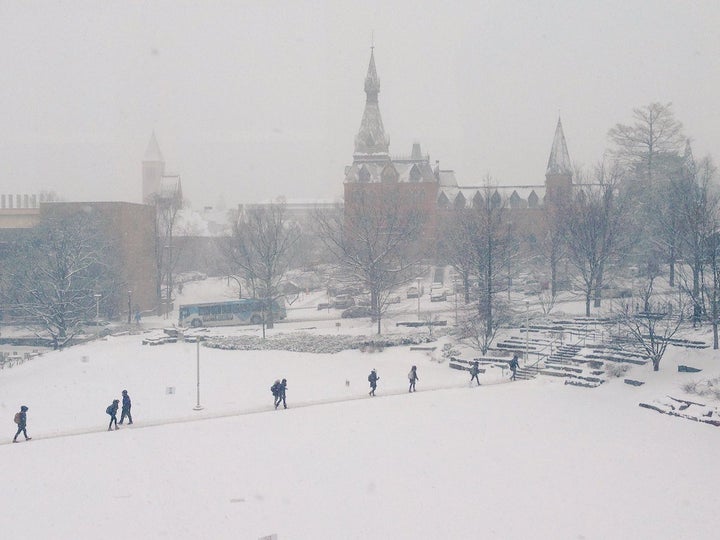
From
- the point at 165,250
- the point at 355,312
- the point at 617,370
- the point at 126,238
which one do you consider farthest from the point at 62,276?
the point at 617,370

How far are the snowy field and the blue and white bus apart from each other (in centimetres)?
1622

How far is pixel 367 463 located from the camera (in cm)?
1580

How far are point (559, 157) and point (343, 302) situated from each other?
1547 inches

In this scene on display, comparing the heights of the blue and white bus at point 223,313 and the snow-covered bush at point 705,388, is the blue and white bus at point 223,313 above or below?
above

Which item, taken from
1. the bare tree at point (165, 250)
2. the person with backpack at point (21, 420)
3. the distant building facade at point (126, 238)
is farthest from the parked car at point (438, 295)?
the person with backpack at point (21, 420)

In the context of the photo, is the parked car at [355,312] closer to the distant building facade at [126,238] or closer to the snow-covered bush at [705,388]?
the distant building facade at [126,238]

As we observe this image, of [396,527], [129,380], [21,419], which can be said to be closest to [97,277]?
[129,380]

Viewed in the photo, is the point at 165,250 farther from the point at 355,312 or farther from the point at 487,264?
the point at 487,264

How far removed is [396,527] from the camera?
41.5ft

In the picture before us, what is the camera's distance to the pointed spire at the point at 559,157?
244ft

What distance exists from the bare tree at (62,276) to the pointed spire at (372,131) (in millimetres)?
36175

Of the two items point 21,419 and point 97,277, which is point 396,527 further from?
point 97,277

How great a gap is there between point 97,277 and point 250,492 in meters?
33.6

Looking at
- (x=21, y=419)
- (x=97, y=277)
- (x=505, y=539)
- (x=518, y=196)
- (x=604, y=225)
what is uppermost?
(x=518, y=196)
